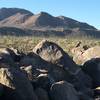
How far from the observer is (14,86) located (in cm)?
1378

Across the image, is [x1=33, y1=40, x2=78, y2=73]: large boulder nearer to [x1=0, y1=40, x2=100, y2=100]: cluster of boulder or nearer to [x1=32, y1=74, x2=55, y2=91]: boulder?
[x1=0, y1=40, x2=100, y2=100]: cluster of boulder

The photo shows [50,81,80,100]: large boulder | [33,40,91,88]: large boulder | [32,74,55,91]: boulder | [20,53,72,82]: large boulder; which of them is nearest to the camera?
[50,81,80,100]: large boulder

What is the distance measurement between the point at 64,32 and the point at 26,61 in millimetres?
126192

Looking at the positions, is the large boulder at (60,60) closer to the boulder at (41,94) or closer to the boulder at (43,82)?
the boulder at (43,82)

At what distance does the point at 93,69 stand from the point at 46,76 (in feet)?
17.1

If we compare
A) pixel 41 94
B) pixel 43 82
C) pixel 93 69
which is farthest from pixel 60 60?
pixel 41 94

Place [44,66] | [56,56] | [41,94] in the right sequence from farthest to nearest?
1. [56,56]
2. [44,66]
3. [41,94]

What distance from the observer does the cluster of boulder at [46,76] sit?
13898 millimetres

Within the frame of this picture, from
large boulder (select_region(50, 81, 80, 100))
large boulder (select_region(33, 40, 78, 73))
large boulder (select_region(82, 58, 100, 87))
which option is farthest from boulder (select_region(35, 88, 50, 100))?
large boulder (select_region(82, 58, 100, 87))

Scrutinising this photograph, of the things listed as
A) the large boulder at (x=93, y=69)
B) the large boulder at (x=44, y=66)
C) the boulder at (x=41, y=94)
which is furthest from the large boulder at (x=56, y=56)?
the boulder at (x=41, y=94)

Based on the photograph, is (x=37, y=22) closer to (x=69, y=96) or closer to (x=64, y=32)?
(x=64, y=32)

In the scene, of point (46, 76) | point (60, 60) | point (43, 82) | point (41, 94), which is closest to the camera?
point (41, 94)

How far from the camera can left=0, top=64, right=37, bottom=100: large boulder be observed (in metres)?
13.8

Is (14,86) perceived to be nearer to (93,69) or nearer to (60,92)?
(60,92)
